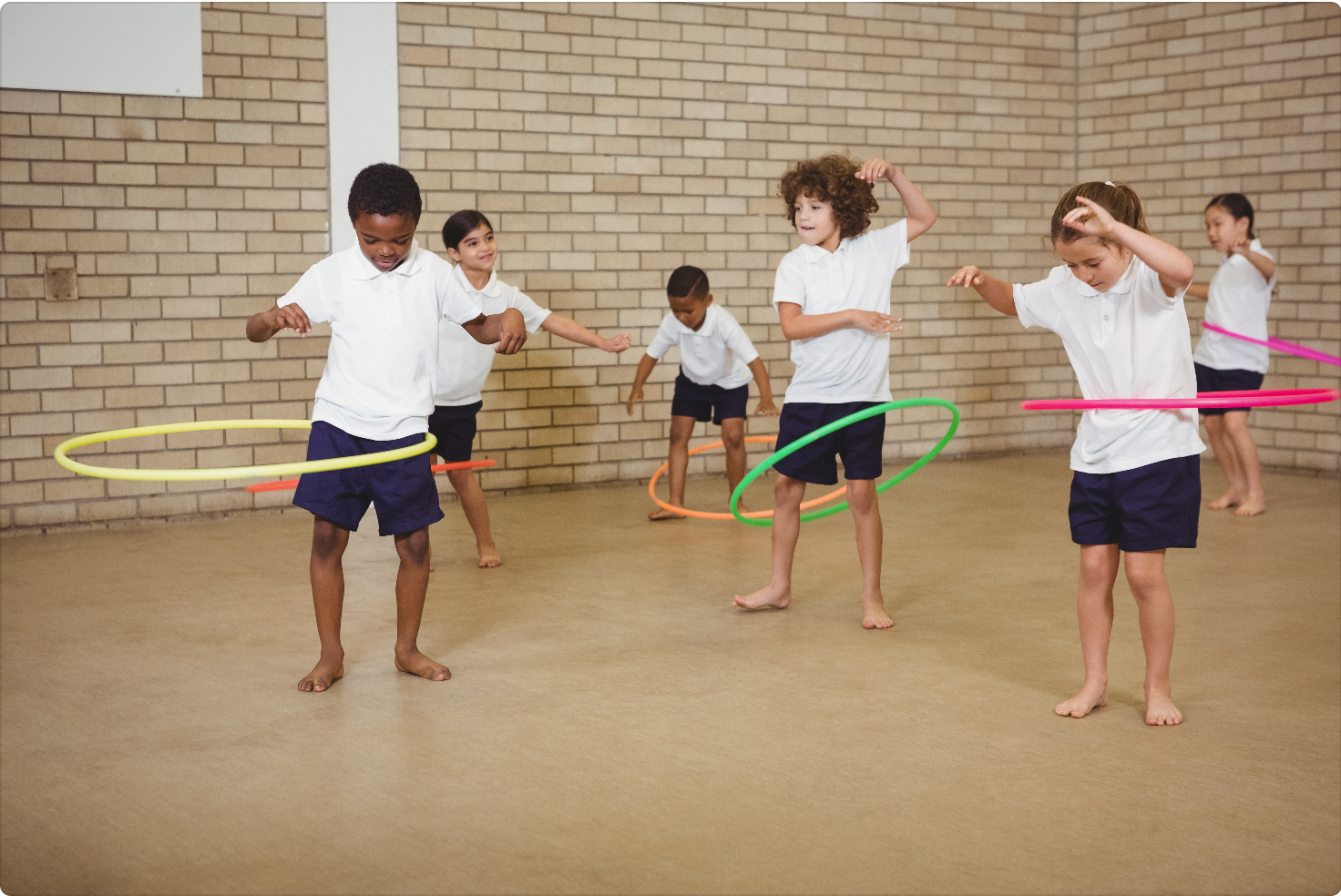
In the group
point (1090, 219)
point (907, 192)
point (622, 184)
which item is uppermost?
point (622, 184)

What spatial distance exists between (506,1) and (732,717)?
5.19 meters

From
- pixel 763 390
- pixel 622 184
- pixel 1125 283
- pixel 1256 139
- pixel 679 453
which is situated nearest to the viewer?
pixel 1125 283

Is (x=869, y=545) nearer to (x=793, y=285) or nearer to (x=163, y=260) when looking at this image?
(x=793, y=285)

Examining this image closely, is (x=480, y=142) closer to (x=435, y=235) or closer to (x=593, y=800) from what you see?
(x=435, y=235)

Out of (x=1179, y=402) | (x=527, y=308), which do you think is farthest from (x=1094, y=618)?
(x=527, y=308)

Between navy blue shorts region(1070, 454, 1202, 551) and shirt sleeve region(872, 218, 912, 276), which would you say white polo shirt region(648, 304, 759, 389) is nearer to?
shirt sleeve region(872, 218, 912, 276)

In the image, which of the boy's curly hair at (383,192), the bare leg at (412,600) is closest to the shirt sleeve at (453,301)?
Result: the boy's curly hair at (383,192)

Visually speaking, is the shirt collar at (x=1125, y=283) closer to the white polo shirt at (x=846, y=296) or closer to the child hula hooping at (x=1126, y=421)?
the child hula hooping at (x=1126, y=421)

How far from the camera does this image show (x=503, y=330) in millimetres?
3639

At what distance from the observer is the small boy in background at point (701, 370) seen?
20.1 feet

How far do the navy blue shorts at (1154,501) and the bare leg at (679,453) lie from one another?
11.0 ft

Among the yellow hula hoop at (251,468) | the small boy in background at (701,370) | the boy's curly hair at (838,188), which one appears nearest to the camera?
the yellow hula hoop at (251,468)

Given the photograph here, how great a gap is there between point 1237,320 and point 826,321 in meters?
3.52

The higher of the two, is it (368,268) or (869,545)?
(368,268)
